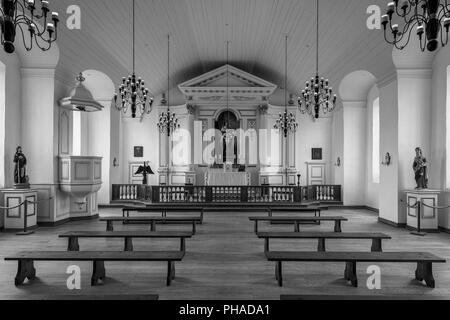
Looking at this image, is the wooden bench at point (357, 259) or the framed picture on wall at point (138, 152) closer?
the wooden bench at point (357, 259)

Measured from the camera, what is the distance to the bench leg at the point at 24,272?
4348 millimetres

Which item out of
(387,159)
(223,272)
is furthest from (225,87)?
(223,272)

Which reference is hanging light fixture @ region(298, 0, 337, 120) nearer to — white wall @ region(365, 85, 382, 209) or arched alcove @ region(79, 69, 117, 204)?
white wall @ region(365, 85, 382, 209)

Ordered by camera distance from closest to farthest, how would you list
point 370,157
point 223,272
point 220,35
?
1. point 223,272
2. point 370,157
3. point 220,35

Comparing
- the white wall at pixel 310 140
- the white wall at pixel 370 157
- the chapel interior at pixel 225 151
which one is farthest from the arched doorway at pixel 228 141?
the white wall at pixel 370 157

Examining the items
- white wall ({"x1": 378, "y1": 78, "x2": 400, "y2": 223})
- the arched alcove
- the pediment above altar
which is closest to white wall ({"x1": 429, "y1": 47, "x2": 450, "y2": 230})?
white wall ({"x1": 378, "y1": 78, "x2": 400, "y2": 223})

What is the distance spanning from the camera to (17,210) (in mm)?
7992

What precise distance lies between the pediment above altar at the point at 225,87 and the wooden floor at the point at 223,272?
34.2 ft

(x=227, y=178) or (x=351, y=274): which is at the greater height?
(x=227, y=178)

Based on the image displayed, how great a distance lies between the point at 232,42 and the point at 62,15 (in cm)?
743

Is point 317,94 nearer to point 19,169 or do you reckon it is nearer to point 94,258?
point 94,258

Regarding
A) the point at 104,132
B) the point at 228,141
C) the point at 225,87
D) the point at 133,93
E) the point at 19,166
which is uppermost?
the point at 225,87

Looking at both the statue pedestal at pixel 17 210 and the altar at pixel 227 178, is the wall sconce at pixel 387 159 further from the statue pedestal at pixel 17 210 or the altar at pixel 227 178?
the statue pedestal at pixel 17 210

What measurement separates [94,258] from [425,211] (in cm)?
739
